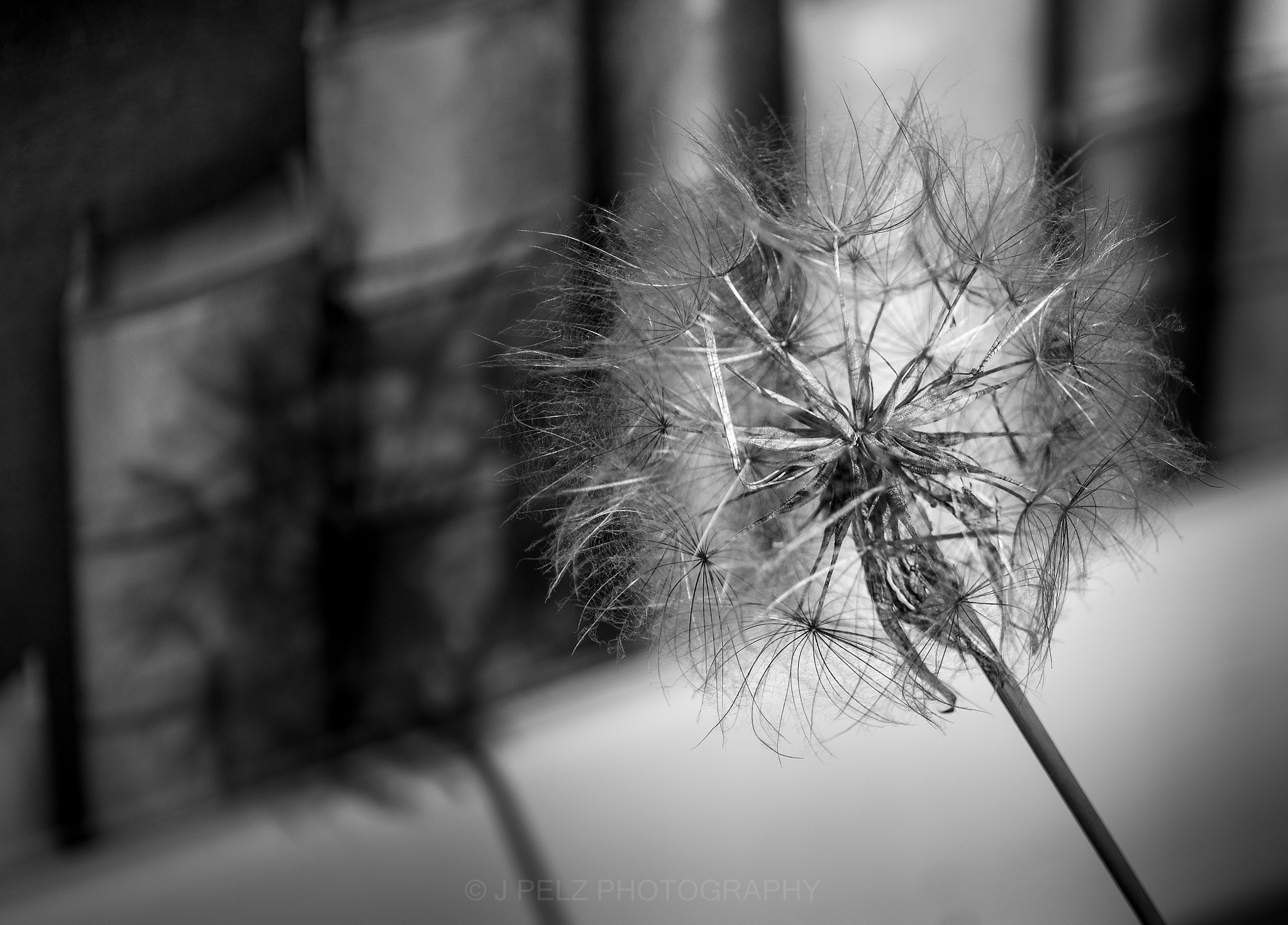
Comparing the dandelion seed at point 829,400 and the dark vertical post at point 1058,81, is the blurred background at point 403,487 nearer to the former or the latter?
the dark vertical post at point 1058,81

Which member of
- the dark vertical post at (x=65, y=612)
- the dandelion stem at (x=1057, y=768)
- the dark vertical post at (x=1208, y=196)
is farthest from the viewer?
the dark vertical post at (x=1208, y=196)

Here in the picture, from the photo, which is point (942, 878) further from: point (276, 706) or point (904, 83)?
point (904, 83)

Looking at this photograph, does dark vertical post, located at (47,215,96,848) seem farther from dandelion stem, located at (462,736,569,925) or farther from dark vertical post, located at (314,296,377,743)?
dandelion stem, located at (462,736,569,925)

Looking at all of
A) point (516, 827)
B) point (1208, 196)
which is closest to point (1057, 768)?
point (516, 827)

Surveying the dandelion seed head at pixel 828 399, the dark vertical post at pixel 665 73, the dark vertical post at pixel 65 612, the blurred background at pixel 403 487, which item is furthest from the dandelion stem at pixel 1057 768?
the dark vertical post at pixel 65 612

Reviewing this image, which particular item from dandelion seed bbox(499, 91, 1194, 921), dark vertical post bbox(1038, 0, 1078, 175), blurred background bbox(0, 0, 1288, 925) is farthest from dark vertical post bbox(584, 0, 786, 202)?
dark vertical post bbox(1038, 0, 1078, 175)

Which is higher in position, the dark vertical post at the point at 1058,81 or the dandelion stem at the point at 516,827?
the dark vertical post at the point at 1058,81

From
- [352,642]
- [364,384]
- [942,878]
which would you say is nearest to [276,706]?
[352,642]
